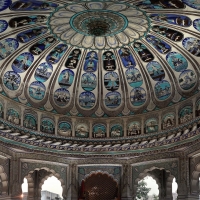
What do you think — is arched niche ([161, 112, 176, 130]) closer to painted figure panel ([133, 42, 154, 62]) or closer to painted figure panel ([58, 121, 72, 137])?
painted figure panel ([133, 42, 154, 62])

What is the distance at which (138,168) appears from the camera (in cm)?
2048

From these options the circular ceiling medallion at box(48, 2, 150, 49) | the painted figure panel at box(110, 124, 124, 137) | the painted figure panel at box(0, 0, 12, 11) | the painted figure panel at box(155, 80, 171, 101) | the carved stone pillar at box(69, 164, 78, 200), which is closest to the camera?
the painted figure panel at box(0, 0, 12, 11)

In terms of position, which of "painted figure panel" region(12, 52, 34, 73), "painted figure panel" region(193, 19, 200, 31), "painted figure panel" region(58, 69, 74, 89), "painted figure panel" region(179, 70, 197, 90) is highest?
"painted figure panel" region(193, 19, 200, 31)

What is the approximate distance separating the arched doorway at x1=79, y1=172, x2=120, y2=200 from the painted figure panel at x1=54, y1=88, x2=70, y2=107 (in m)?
4.11

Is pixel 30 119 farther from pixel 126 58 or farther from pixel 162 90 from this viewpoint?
pixel 162 90

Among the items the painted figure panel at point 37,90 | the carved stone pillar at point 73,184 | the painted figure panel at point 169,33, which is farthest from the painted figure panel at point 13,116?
the painted figure panel at point 169,33

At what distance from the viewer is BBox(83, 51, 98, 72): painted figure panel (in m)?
20.4

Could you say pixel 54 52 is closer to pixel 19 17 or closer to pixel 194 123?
pixel 19 17

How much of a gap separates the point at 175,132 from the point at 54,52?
7.06 meters

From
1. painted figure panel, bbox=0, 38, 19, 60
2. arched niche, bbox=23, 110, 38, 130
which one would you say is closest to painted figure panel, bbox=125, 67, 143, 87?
arched niche, bbox=23, 110, 38, 130

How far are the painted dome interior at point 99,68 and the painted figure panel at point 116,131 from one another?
2.1 inches

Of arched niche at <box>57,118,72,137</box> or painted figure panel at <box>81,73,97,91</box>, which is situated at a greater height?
painted figure panel at <box>81,73,97,91</box>

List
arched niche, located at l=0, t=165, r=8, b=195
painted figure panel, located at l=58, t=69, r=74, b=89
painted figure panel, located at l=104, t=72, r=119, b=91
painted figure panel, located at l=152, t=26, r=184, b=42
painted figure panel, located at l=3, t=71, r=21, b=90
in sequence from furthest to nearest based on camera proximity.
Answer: painted figure panel, located at l=104, t=72, r=119, b=91, painted figure panel, located at l=58, t=69, r=74, b=89, painted figure panel, located at l=3, t=71, r=21, b=90, arched niche, located at l=0, t=165, r=8, b=195, painted figure panel, located at l=152, t=26, r=184, b=42

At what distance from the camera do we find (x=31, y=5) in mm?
16141
